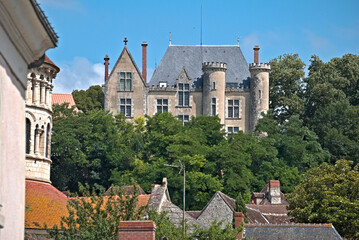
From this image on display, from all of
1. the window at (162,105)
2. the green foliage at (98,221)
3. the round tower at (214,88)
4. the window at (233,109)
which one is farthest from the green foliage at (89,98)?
the green foliage at (98,221)

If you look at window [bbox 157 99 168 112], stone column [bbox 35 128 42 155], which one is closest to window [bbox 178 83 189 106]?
window [bbox 157 99 168 112]

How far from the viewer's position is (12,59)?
6.18 metres

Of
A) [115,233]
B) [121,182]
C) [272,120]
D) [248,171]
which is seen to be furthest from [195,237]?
[272,120]

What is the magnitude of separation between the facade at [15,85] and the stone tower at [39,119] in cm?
4051

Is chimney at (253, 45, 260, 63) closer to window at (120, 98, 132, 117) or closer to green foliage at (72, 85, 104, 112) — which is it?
window at (120, 98, 132, 117)

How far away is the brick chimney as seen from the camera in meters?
15.8

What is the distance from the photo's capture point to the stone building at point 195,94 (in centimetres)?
9750

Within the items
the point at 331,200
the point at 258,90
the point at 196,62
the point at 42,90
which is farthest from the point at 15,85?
the point at 196,62

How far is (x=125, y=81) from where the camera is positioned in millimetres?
98250

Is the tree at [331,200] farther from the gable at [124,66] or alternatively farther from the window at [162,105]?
the gable at [124,66]

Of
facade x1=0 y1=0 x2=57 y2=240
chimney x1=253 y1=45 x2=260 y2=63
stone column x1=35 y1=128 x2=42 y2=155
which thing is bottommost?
facade x1=0 y1=0 x2=57 y2=240

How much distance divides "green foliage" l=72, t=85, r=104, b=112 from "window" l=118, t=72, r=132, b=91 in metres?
6.37

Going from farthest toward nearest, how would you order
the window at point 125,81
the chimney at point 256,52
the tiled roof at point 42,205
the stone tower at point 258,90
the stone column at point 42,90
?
the chimney at point 256,52 → the window at point 125,81 → the stone tower at point 258,90 → the stone column at point 42,90 → the tiled roof at point 42,205

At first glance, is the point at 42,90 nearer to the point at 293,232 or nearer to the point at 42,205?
the point at 42,205
